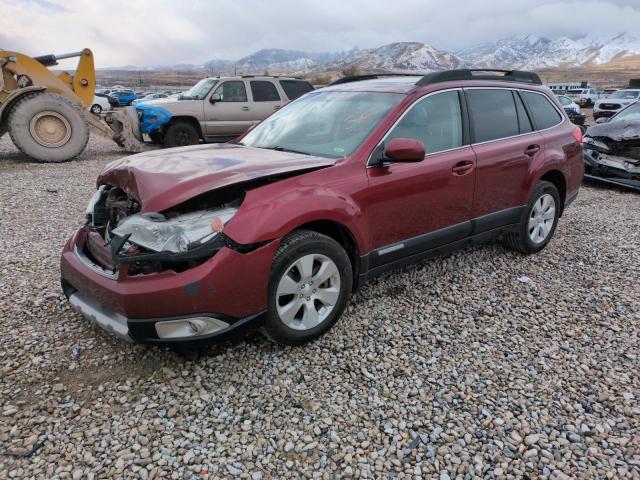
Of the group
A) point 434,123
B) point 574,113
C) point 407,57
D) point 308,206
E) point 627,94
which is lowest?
point 574,113

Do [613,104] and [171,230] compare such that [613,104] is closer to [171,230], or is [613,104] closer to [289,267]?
[289,267]

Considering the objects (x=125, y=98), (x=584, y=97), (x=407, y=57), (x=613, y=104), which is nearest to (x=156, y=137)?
(x=613, y=104)

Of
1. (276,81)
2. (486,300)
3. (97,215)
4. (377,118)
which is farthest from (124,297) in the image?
(276,81)

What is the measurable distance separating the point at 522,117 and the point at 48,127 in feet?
30.5

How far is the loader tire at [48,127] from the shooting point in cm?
935

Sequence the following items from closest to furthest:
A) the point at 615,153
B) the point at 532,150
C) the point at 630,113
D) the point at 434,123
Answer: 1. the point at 434,123
2. the point at 532,150
3. the point at 615,153
4. the point at 630,113

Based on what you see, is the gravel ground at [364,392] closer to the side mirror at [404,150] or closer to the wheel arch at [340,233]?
the wheel arch at [340,233]

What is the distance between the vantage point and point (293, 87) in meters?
11.9

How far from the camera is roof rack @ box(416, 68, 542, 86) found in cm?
383

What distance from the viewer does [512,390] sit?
2779mm

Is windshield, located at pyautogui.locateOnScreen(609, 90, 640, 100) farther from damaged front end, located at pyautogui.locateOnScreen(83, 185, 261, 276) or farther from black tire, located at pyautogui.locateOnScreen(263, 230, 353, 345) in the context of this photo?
damaged front end, located at pyautogui.locateOnScreen(83, 185, 261, 276)

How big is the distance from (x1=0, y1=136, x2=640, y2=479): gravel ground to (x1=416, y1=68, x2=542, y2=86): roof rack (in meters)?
1.71

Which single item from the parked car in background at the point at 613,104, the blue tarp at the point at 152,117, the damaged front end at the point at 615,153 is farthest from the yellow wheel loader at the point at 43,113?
the parked car in background at the point at 613,104

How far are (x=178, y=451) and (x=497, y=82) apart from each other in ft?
13.2
